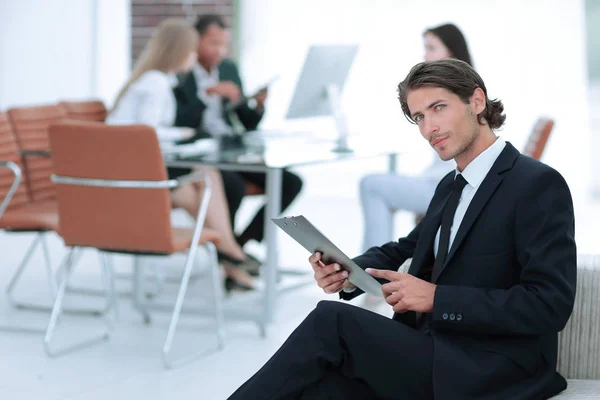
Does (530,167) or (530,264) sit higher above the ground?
(530,167)

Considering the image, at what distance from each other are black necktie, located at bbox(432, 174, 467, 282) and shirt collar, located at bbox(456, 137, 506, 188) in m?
0.03

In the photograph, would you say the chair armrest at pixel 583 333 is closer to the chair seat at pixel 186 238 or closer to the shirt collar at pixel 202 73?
the chair seat at pixel 186 238

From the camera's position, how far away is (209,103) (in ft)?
17.6

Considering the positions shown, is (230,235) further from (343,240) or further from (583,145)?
(583,145)

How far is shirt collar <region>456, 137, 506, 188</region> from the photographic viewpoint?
2.12m

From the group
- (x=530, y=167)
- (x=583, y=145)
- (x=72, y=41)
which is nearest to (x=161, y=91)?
(x=530, y=167)

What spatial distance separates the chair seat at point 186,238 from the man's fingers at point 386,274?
5.18 ft

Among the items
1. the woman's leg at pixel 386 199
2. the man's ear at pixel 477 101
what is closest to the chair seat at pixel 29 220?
the woman's leg at pixel 386 199

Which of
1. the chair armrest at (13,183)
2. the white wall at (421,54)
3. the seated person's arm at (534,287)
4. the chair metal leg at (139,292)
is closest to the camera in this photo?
the seated person's arm at (534,287)

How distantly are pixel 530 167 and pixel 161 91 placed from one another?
2.90 meters

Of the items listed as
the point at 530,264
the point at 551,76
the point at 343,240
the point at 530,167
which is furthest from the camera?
the point at 551,76

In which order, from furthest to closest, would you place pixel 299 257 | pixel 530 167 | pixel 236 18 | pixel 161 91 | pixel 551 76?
pixel 236 18, pixel 551 76, pixel 299 257, pixel 161 91, pixel 530 167

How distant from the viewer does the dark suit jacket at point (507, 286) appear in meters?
1.90

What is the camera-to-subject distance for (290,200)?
17.4 feet
